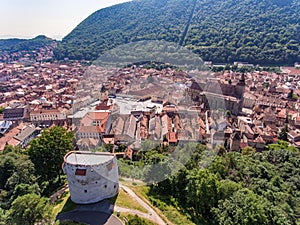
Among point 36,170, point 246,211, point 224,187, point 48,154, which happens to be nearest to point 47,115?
point 36,170

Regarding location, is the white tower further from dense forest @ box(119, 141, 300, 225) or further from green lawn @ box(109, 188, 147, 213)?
dense forest @ box(119, 141, 300, 225)

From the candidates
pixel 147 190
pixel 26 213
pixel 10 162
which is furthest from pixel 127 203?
pixel 10 162

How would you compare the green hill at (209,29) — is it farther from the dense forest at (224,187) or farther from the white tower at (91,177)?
the white tower at (91,177)

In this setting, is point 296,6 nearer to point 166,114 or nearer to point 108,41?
point 108,41

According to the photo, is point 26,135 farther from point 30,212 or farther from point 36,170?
point 30,212

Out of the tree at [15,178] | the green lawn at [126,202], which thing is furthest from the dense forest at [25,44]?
the green lawn at [126,202]
